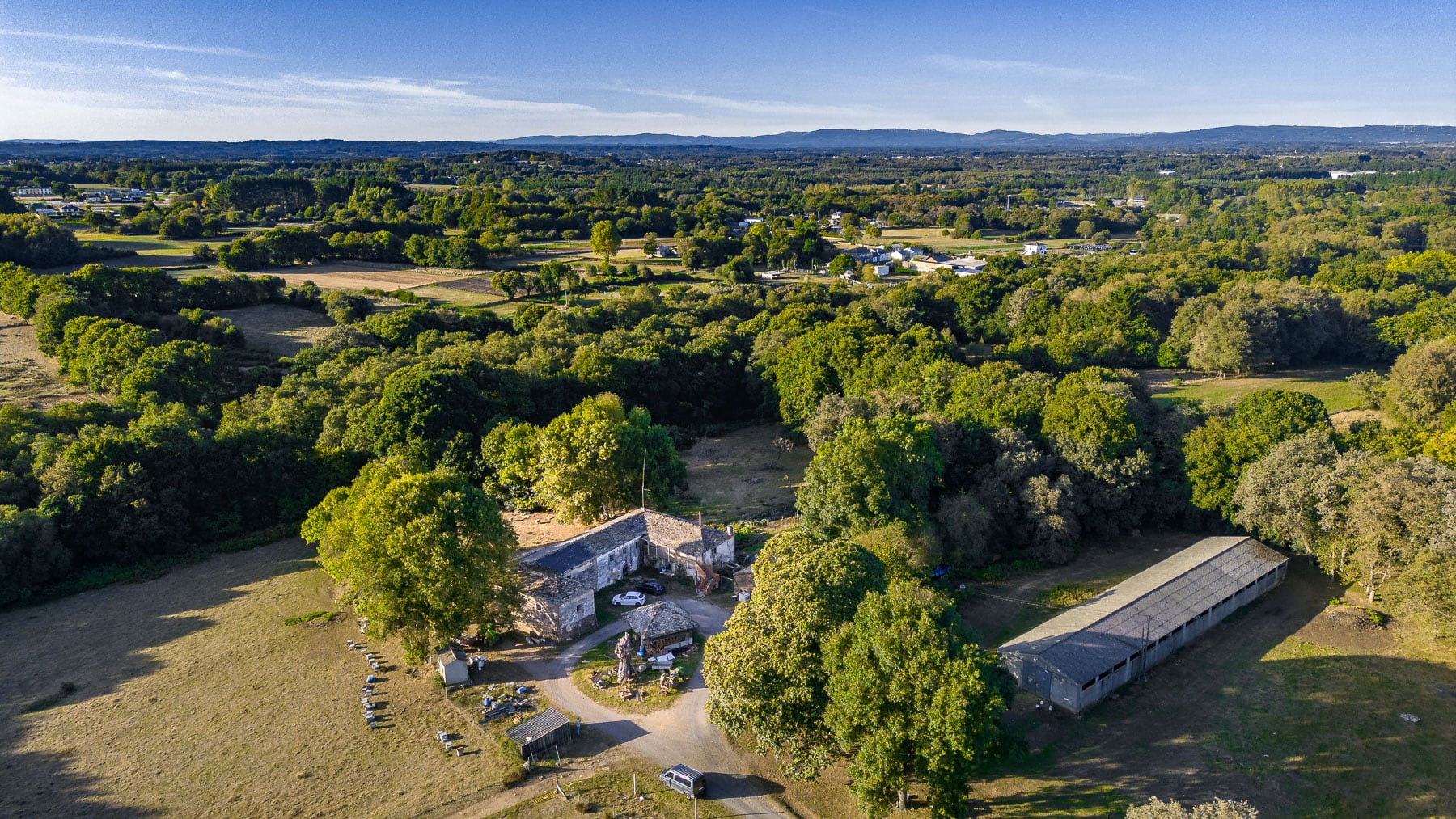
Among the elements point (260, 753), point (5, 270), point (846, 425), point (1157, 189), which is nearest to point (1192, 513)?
point (846, 425)

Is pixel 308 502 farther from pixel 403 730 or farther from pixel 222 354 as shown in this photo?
pixel 222 354

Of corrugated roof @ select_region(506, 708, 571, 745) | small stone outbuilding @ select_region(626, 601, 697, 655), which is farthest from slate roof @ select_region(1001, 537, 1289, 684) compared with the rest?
corrugated roof @ select_region(506, 708, 571, 745)

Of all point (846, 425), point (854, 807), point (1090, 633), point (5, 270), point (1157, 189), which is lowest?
point (854, 807)

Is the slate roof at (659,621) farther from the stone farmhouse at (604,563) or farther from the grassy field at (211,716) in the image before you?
the grassy field at (211,716)

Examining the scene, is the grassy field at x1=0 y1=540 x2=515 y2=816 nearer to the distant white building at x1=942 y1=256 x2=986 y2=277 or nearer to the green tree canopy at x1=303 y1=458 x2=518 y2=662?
the green tree canopy at x1=303 y1=458 x2=518 y2=662

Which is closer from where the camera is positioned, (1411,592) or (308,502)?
(1411,592)
